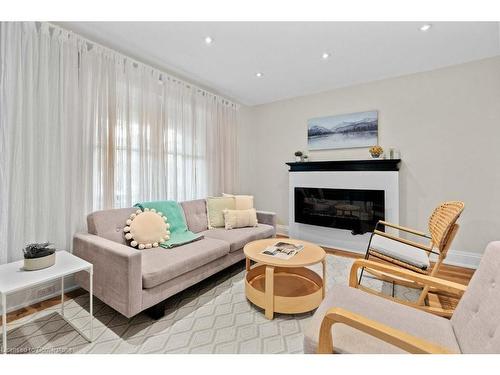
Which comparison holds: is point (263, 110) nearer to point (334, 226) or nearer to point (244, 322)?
point (334, 226)

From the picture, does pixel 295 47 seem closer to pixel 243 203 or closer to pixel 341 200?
pixel 243 203

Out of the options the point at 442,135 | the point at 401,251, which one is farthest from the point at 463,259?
the point at 442,135

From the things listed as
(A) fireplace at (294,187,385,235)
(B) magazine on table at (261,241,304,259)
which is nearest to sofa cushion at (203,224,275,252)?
(B) magazine on table at (261,241,304,259)

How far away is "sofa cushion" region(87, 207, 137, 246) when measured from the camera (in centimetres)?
214

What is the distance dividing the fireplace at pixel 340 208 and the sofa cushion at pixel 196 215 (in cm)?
170

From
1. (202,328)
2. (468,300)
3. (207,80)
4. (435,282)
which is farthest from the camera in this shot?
(207,80)

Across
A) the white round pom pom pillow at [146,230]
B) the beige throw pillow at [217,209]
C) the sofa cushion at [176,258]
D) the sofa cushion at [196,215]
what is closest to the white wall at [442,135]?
the beige throw pillow at [217,209]

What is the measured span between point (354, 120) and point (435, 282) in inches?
113

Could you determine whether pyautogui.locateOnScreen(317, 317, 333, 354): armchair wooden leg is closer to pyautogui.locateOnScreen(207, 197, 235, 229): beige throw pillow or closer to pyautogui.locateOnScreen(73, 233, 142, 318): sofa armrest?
pyautogui.locateOnScreen(73, 233, 142, 318): sofa armrest

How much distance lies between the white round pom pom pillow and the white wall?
2.79 metres

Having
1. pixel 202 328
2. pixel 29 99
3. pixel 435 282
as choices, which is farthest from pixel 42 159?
pixel 435 282

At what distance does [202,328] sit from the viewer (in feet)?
5.65

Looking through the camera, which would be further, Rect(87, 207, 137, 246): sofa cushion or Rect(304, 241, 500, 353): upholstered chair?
Rect(87, 207, 137, 246): sofa cushion

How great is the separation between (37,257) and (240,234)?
183cm
